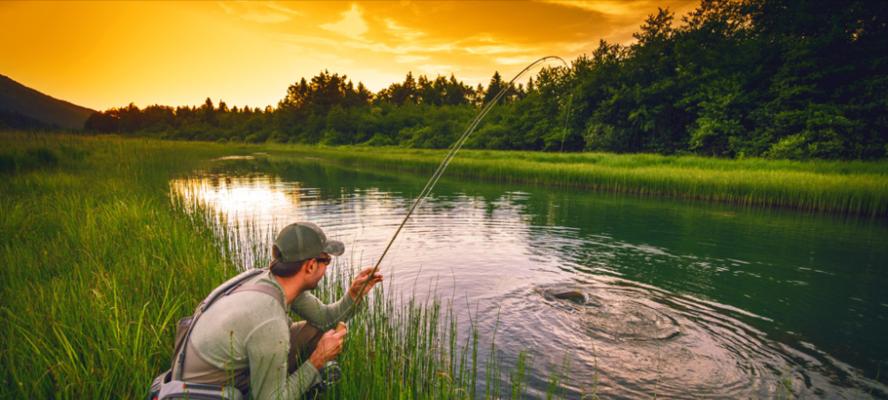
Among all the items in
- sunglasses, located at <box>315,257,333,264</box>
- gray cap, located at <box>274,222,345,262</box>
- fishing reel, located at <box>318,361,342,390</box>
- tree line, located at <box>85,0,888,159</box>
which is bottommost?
fishing reel, located at <box>318,361,342,390</box>

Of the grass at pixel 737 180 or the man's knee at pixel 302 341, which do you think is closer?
the man's knee at pixel 302 341

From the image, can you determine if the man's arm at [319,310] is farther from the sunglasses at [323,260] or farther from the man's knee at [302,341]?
the sunglasses at [323,260]

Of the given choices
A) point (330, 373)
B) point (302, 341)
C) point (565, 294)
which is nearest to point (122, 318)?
point (302, 341)

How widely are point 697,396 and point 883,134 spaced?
34.9 metres

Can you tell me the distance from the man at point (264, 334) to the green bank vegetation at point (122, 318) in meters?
0.60

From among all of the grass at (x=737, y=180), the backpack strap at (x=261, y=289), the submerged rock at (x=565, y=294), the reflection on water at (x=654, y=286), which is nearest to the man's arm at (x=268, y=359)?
the backpack strap at (x=261, y=289)

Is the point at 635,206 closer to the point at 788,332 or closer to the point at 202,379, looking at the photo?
the point at 788,332

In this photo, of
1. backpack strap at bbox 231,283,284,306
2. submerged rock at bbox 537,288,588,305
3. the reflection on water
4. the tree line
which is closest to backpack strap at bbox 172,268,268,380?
backpack strap at bbox 231,283,284,306

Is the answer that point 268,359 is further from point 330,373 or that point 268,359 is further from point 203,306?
point 330,373

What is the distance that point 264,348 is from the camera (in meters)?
2.39

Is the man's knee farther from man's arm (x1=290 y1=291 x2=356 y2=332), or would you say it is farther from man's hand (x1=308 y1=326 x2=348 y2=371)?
man's hand (x1=308 y1=326 x2=348 y2=371)

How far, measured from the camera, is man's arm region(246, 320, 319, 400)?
2.37m

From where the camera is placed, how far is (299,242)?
8.76 feet

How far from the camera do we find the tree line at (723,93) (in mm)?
28031
